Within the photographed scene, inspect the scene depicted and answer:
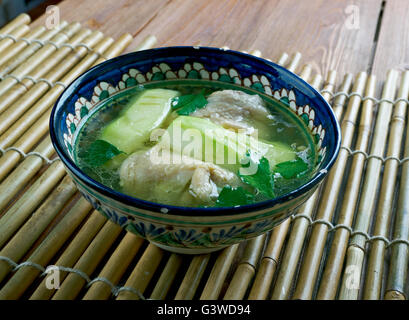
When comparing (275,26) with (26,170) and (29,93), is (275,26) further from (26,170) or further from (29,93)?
(26,170)

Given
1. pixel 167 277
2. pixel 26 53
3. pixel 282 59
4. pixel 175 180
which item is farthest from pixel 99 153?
pixel 282 59

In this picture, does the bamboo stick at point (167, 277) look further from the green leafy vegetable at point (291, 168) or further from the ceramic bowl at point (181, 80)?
the green leafy vegetable at point (291, 168)

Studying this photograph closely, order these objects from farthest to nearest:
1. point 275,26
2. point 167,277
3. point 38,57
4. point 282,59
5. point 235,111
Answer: point 275,26, point 282,59, point 38,57, point 235,111, point 167,277

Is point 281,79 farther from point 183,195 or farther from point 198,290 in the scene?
point 198,290
